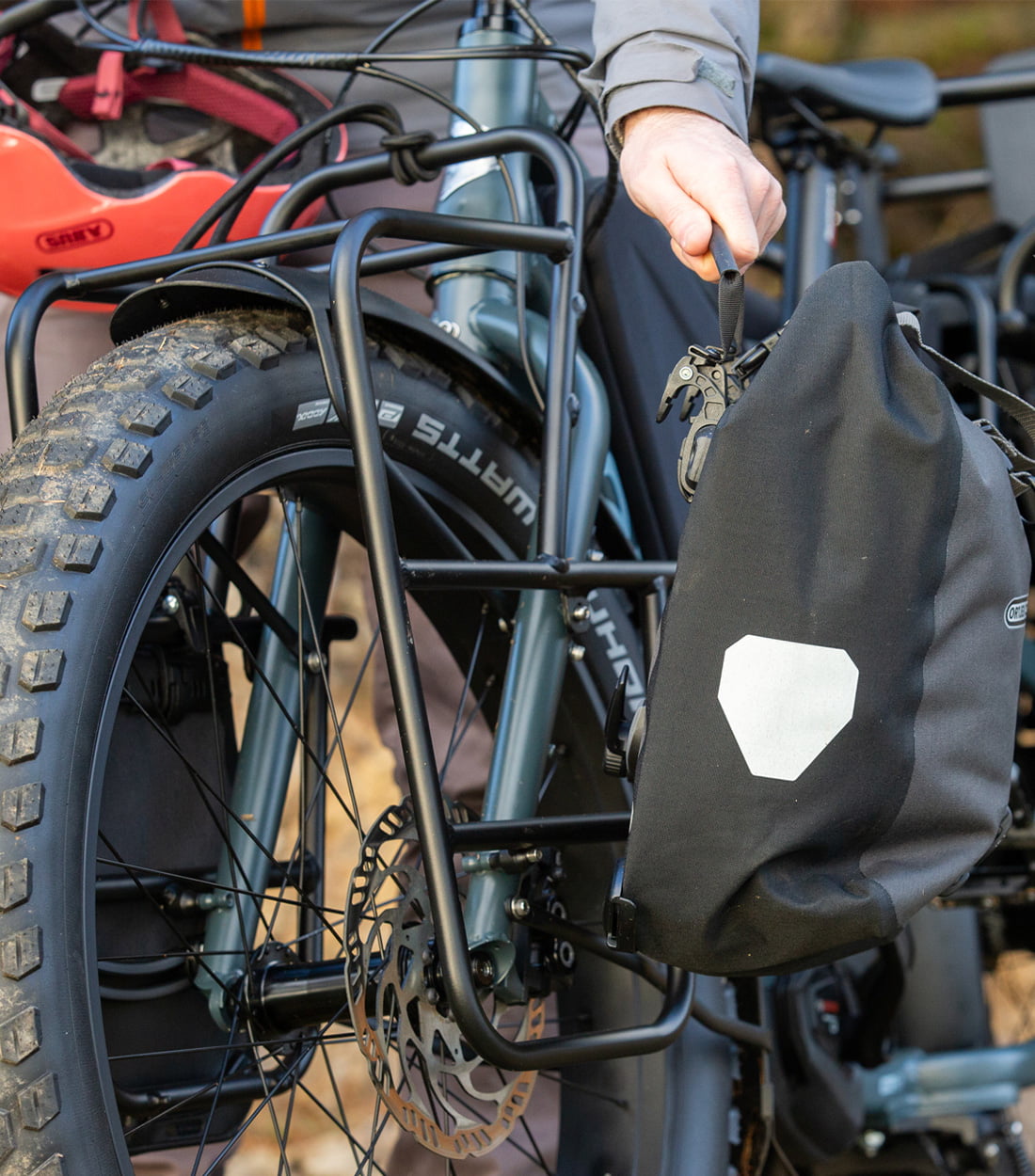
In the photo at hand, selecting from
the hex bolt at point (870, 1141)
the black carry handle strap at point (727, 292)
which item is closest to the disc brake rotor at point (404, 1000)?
the black carry handle strap at point (727, 292)

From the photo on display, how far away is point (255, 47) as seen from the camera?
4.93ft

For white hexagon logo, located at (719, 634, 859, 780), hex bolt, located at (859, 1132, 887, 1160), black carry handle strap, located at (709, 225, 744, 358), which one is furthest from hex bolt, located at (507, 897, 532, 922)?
hex bolt, located at (859, 1132, 887, 1160)

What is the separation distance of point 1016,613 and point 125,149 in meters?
1.09

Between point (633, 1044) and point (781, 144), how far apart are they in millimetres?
1323

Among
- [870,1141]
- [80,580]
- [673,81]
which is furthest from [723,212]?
[870,1141]

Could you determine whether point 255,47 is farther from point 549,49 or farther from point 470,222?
point 470,222

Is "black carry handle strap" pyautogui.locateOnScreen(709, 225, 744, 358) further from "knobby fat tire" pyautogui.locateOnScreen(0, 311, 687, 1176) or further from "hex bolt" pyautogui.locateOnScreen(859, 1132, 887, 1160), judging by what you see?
"hex bolt" pyautogui.locateOnScreen(859, 1132, 887, 1160)

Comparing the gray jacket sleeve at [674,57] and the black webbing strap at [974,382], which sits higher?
the gray jacket sleeve at [674,57]

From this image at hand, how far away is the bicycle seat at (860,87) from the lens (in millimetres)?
1644

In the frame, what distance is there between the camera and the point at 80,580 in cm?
70

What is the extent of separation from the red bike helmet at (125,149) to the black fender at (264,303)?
0.27m

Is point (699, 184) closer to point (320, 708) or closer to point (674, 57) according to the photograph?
point (674, 57)

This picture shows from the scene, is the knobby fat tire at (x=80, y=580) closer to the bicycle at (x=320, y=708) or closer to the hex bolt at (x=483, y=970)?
the bicycle at (x=320, y=708)

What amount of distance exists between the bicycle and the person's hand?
0.34ft
